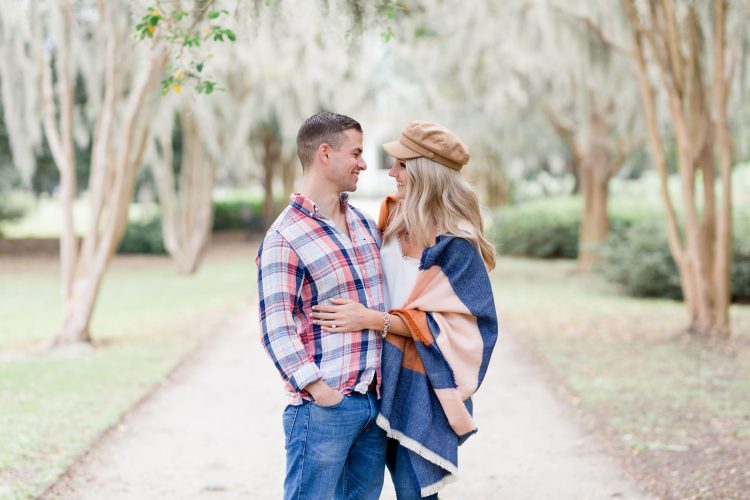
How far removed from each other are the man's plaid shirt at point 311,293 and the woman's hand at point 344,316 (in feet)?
0.11

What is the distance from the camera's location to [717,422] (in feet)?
17.9

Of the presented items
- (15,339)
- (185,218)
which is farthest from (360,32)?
(185,218)

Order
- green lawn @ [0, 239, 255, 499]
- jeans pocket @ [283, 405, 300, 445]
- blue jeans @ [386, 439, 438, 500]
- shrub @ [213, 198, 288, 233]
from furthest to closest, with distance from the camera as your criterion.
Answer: shrub @ [213, 198, 288, 233] < green lawn @ [0, 239, 255, 499] < blue jeans @ [386, 439, 438, 500] < jeans pocket @ [283, 405, 300, 445]

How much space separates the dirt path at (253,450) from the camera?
4.19 metres

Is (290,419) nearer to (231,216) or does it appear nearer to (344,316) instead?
(344,316)

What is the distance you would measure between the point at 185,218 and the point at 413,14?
6765mm

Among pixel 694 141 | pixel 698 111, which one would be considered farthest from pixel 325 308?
pixel 698 111

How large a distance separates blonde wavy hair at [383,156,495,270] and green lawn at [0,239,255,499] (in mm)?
2570

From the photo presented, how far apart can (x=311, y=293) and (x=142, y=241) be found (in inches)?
785

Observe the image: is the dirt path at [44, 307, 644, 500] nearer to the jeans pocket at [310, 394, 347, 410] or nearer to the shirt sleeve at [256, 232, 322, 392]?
the jeans pocket at [310, 394, 347, 410]

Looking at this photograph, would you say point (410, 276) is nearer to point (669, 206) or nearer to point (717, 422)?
point (717, 422)

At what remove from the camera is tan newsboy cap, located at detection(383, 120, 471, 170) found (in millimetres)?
2561

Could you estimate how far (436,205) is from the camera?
2.61 metres

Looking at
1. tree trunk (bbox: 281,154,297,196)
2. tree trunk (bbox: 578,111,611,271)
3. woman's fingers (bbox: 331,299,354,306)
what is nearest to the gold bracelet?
woman's fingers (bbox: 331,299,354,306)
